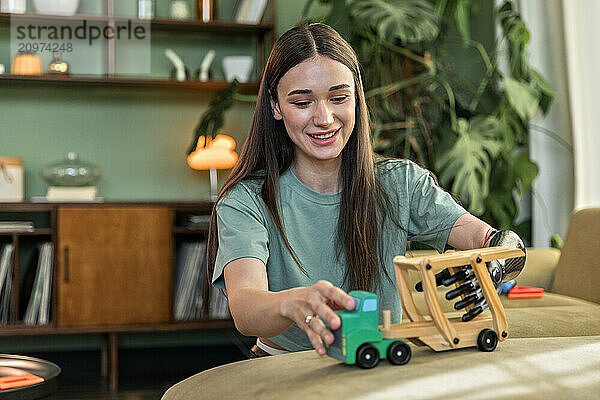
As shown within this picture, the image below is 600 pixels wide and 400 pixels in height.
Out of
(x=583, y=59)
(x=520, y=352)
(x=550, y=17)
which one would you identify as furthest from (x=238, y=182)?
(x=550, y=17)

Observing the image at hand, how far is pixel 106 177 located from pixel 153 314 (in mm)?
793

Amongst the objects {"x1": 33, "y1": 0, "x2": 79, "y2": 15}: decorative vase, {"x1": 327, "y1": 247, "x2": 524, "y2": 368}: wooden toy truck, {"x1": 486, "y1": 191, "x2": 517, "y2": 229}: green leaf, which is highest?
{"x1": 33, "y1": 0, "x2": 79, "y2": 15}: decorative vase

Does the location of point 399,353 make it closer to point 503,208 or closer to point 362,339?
point 362,339

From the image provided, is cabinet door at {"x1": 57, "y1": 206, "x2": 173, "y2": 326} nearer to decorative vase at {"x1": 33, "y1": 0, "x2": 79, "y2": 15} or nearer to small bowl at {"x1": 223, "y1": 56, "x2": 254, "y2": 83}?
small bowl at {"x1": 223, "y1": 56, "x2": 254, "y2": 83}

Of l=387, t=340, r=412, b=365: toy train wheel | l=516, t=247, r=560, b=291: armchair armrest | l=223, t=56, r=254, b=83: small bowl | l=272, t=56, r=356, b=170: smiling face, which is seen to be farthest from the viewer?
l=223, t=56, r=254, b=83: small bowl

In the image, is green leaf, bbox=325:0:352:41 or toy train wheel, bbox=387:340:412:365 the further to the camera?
green leaf, bbox=325:0:352:41

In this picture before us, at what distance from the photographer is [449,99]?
343 centimetres

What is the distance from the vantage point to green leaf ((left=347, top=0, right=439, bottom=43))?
10.2 feet

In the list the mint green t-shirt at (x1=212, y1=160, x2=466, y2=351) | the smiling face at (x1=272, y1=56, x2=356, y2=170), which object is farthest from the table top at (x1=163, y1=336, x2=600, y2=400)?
the smiling face at (x1=272, y1=56, x2=356, y2=170)

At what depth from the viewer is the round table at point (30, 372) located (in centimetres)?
151

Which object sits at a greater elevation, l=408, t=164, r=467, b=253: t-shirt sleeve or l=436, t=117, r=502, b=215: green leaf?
l=436, t=117, r=502, b=215: green leaf

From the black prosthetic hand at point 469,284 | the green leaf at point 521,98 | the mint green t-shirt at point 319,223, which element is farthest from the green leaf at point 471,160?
the black prosthetic hand at point 469,284

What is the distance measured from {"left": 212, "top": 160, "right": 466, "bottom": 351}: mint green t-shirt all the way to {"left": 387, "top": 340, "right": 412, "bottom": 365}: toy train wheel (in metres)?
0.41

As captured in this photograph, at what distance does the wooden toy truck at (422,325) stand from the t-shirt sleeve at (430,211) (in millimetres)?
402
